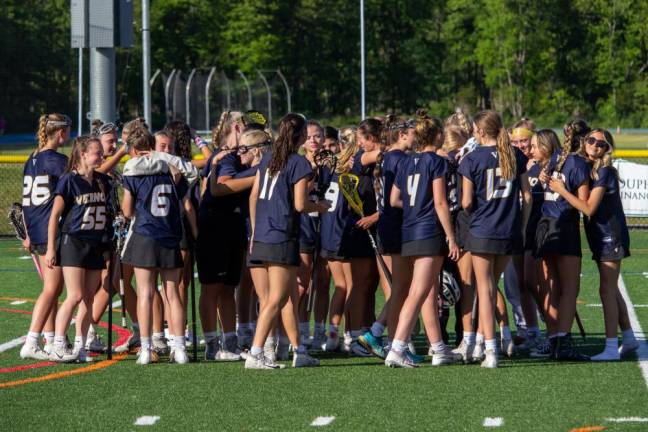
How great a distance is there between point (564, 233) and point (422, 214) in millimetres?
1197

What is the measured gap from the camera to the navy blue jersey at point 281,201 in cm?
894

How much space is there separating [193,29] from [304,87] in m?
7.98

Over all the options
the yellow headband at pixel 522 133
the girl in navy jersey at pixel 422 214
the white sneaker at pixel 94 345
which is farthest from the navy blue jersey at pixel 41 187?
the yellow headband at pixel 522 133

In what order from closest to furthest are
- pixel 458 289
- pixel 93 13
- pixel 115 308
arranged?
pixel 458 289 < pixel 115 308 < pixel 93 13

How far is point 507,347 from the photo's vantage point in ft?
32.5

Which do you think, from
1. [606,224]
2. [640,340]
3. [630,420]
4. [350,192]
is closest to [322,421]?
[630,420]

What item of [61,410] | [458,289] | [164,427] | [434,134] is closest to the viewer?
[164,427]

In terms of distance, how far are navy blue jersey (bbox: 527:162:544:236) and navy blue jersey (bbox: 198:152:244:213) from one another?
2.32 m

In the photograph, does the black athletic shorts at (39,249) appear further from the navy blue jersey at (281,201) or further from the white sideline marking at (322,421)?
the white sideline marking at (322,421)

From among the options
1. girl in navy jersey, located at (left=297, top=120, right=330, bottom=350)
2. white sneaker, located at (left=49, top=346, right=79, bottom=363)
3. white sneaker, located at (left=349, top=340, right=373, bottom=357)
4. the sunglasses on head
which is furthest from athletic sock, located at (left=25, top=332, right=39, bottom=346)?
the sunglasses on head

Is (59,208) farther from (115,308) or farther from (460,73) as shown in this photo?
(460,73)

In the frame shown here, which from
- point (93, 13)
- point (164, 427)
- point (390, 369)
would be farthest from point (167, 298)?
point (93, 13)

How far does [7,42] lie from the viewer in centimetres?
7125

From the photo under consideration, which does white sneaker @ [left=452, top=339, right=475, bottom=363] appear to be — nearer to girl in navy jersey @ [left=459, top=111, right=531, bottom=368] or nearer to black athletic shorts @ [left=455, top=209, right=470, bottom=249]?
girl in navy jersey @ [left=459, top=111, right=531, bottom=368]
